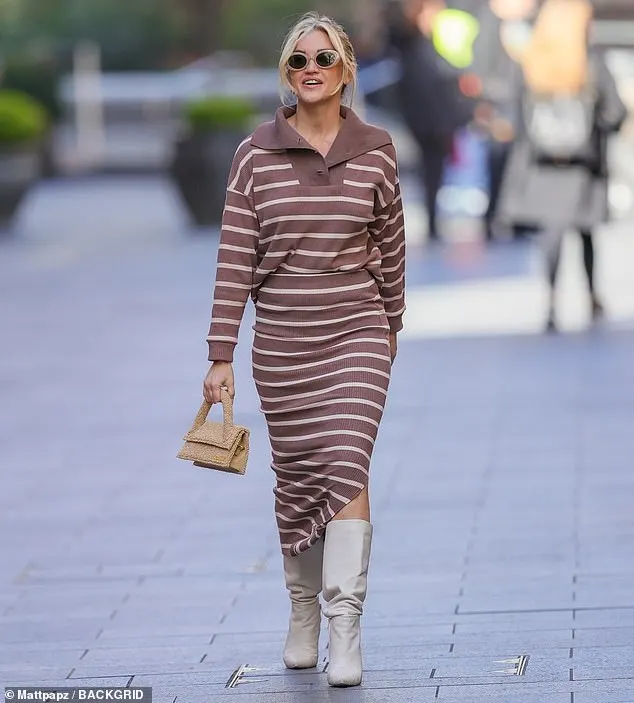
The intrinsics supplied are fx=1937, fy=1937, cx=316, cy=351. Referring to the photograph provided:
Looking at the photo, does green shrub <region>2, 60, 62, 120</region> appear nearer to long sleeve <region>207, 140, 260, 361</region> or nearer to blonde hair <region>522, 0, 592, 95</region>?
blonde hair <region>522, 0, 592, 95</region>

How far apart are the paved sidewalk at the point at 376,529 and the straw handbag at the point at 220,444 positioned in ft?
1.79

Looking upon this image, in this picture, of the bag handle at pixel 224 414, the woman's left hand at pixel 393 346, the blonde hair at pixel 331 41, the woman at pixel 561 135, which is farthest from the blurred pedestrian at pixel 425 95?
the bag handle at pixel 224 414

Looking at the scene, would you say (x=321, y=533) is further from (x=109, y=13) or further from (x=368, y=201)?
(x=109, y=13)

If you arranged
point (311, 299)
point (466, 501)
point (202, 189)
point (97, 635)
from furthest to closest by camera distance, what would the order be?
1. point (202, 189)
2. point (466, 501)
3. point (97, 635)
4. point (311, 299)

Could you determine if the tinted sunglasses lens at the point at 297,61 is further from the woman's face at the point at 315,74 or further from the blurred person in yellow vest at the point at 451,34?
the blurred person in yellow vest at the point at 451,34

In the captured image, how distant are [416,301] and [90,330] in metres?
2.21

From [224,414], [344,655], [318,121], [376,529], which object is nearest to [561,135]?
[376,529]

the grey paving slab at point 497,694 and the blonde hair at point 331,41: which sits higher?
the blonde hair at point 331,41

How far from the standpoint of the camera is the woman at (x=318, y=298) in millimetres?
4668

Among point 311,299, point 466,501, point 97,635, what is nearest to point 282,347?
point 311,299

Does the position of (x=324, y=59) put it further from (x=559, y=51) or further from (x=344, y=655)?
(x=559, y=51)

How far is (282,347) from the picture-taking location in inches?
187

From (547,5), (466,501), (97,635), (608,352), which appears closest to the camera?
(97,635)

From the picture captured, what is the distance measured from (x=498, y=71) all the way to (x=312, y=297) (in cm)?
939
